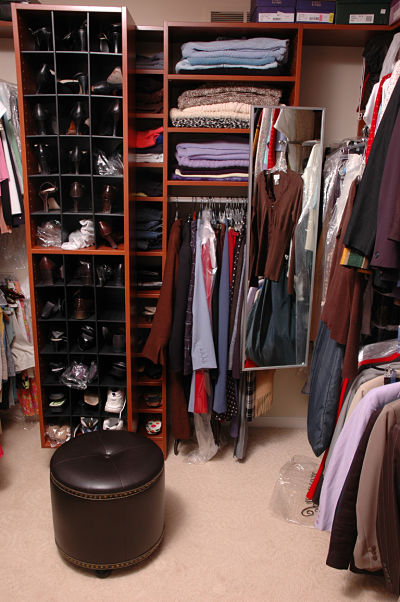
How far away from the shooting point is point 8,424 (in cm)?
306

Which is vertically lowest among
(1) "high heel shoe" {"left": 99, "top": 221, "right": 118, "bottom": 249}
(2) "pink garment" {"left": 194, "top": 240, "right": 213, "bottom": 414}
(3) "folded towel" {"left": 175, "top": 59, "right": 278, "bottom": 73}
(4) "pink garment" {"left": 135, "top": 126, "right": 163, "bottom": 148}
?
Answer: (2) "pink garment" {"left": 194, "top": 240, "right": 213, "bottom": 414}

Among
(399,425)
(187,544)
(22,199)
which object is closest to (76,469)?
(187,544)

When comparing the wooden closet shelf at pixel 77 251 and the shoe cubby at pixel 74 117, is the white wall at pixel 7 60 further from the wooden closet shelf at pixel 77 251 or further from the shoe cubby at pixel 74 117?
the wooden closet shelf at pixel 77 251

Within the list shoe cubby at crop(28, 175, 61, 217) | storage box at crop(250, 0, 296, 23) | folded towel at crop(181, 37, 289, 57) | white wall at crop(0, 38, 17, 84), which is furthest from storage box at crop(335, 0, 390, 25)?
white wall at crop(0, 38, 17, 84)

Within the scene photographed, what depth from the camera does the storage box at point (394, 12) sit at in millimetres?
2261

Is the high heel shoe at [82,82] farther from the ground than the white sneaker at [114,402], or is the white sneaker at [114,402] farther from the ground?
the high heel shoe at [82,82]

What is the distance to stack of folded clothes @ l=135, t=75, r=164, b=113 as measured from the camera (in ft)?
8.24

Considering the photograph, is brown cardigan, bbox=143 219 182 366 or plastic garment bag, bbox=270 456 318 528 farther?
brown cardigan, bbox=143 219 182 366

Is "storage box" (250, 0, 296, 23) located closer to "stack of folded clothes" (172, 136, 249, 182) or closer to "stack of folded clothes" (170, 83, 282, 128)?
"stack of folded clothes" (170, 83, 282, 128)

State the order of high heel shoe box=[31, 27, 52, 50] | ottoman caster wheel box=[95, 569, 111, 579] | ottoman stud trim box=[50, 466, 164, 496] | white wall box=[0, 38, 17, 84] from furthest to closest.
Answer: white wall box=[0, 38, 17, 84]
high heel shoe box=[31, 27, 52, 50]
ottoman caster wheel box=[95, 569, 111, 579]
ottoman stud trim box=[50, 466, 164, 496]

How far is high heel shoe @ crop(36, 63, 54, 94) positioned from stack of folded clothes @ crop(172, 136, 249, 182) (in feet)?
2.20

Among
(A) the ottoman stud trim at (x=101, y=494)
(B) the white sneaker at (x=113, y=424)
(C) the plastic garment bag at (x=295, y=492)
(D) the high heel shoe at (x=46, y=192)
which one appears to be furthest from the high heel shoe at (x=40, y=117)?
(C) the plastic garment bag at (x=295, y=492)

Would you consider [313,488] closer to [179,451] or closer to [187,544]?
[187,544]

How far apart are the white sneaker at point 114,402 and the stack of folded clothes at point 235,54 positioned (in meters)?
1.68
